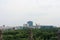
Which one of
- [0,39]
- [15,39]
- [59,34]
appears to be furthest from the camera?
[15,39]

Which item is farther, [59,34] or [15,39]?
[15,39]

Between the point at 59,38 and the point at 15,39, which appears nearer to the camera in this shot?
the point at 59,38

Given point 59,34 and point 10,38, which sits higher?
point 59,34

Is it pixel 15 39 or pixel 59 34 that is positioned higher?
pixel 59 34

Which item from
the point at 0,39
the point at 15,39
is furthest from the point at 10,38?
the point at 0,39

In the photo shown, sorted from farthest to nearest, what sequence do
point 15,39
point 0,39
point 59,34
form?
1. point 15,39
2. point 0,39
3. point 59,34

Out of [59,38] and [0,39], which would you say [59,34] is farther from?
[0,39]

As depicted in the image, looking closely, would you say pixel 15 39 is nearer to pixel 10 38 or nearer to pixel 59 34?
pixel 10 38

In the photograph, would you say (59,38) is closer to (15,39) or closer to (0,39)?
(0,39)
